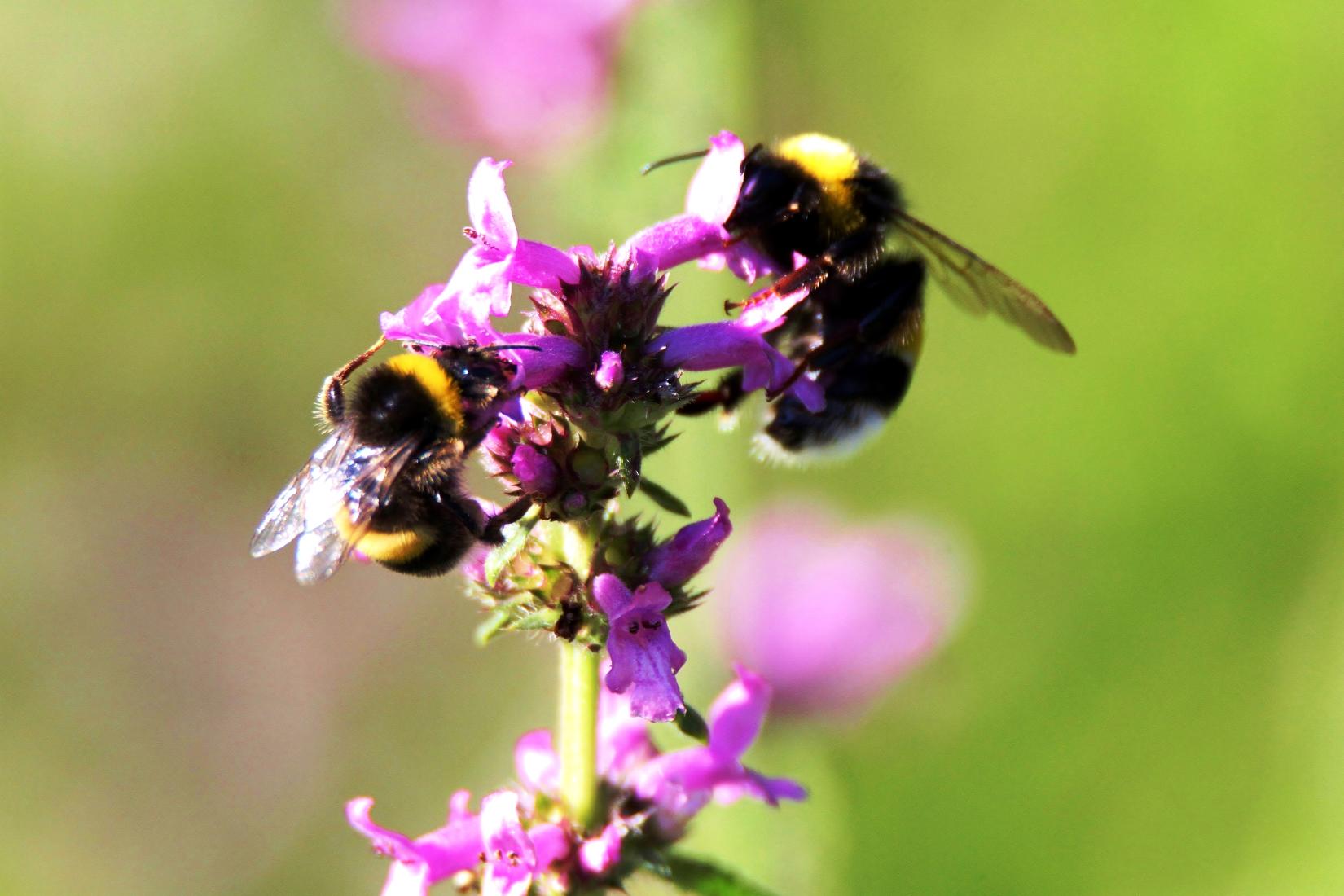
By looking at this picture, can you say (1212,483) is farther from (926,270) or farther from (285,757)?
(285,757)

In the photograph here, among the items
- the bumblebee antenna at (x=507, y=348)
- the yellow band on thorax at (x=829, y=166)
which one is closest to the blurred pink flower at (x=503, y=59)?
the yellow band on thorax at (x=829, y=166)

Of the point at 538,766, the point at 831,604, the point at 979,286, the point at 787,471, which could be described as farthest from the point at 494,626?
the point at 787,471

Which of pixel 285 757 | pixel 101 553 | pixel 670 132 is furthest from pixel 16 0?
pixel 670 132

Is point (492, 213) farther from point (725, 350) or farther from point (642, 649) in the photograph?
point (642, 649)

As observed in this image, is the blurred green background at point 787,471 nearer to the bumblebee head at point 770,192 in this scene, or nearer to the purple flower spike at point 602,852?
the bumblebee head at point 770,192

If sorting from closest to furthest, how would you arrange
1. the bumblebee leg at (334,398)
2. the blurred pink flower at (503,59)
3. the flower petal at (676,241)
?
the flower petal at (676,241) → the bumblebee leg at (334,398) → the blurred pink flower at (503,59)

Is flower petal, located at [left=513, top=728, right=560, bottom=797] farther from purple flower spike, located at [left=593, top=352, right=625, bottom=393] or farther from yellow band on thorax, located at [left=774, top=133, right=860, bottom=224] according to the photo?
yellow band on thorax, located at [left=774, top=133, right=860, bottom=224]
